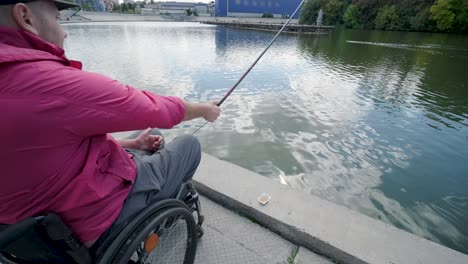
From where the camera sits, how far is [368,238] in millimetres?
1895

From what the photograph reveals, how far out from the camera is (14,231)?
85 centimetres

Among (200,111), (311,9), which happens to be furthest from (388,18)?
(200,111)

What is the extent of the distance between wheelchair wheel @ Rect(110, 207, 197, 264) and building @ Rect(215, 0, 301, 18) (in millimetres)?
93776

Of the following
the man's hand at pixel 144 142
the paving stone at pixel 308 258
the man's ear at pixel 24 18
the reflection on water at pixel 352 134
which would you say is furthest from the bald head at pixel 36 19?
the reflection on water at pixel 352 134

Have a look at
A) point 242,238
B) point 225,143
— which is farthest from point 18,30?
point 225,143

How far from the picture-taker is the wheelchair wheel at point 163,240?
1.15 metres

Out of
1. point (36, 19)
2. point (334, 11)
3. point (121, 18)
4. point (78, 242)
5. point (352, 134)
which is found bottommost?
point (352, 134)

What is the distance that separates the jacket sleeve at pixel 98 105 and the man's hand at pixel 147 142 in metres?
0.75

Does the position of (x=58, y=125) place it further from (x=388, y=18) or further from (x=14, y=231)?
(x=388, y=18)

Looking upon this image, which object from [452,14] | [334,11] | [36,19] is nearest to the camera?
[36,19]

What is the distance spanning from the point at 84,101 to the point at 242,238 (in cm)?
158

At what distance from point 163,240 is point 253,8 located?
9628 centimetres

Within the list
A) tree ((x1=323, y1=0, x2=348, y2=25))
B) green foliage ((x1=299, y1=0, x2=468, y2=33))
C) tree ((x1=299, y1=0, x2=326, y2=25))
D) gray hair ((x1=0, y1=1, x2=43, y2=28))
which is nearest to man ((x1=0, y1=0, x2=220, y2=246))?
gray hair ((x1=0, y1=1, x2=43, y2=28))

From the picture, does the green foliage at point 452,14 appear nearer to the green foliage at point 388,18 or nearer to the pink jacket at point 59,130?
the green foliage at point 388,18
